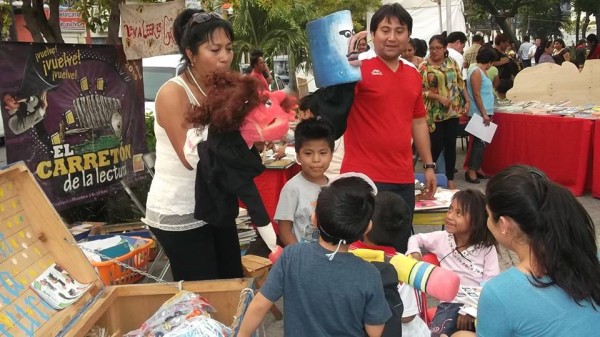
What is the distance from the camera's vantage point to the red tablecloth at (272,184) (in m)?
4.83

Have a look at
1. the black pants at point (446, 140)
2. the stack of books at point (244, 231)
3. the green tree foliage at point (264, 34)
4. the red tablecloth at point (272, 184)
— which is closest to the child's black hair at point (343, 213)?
the stack of books at point (244, 231)

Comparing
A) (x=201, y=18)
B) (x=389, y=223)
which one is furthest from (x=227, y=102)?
(x=389, y=223)

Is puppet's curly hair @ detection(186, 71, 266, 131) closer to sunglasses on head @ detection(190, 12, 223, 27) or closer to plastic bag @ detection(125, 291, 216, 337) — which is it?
sunglasses on head @ detection(190, 12, 223, 27)

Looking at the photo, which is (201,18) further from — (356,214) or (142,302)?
(142,302)

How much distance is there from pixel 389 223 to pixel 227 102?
1.03 meters

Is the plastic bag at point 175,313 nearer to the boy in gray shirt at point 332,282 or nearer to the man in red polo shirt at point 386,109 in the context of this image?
the boy in gray shirt at point 332,282

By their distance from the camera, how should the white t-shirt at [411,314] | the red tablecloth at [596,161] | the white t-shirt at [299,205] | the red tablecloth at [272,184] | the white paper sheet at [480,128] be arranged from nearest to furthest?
the white t-shirt at [411,314] < the white t-shirt at [299,205] < the red tablecloth at [272,184] < the red tablecloth at [596,161] < the white paper sheet at [480,128]

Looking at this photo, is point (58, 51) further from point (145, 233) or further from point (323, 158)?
point (323, 158)

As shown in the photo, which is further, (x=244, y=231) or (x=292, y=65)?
(x=292, y=65)

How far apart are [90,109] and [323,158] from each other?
1974 millimetres

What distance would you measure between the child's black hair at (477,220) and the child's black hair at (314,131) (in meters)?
0.79

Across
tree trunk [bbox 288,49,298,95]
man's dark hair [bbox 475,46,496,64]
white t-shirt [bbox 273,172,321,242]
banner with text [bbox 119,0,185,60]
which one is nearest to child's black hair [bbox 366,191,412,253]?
white t-shirt [bbox 273,172,321,242]

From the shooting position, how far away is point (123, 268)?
332cm

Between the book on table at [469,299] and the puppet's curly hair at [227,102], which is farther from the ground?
the puppet's curly hair at [227,102]
